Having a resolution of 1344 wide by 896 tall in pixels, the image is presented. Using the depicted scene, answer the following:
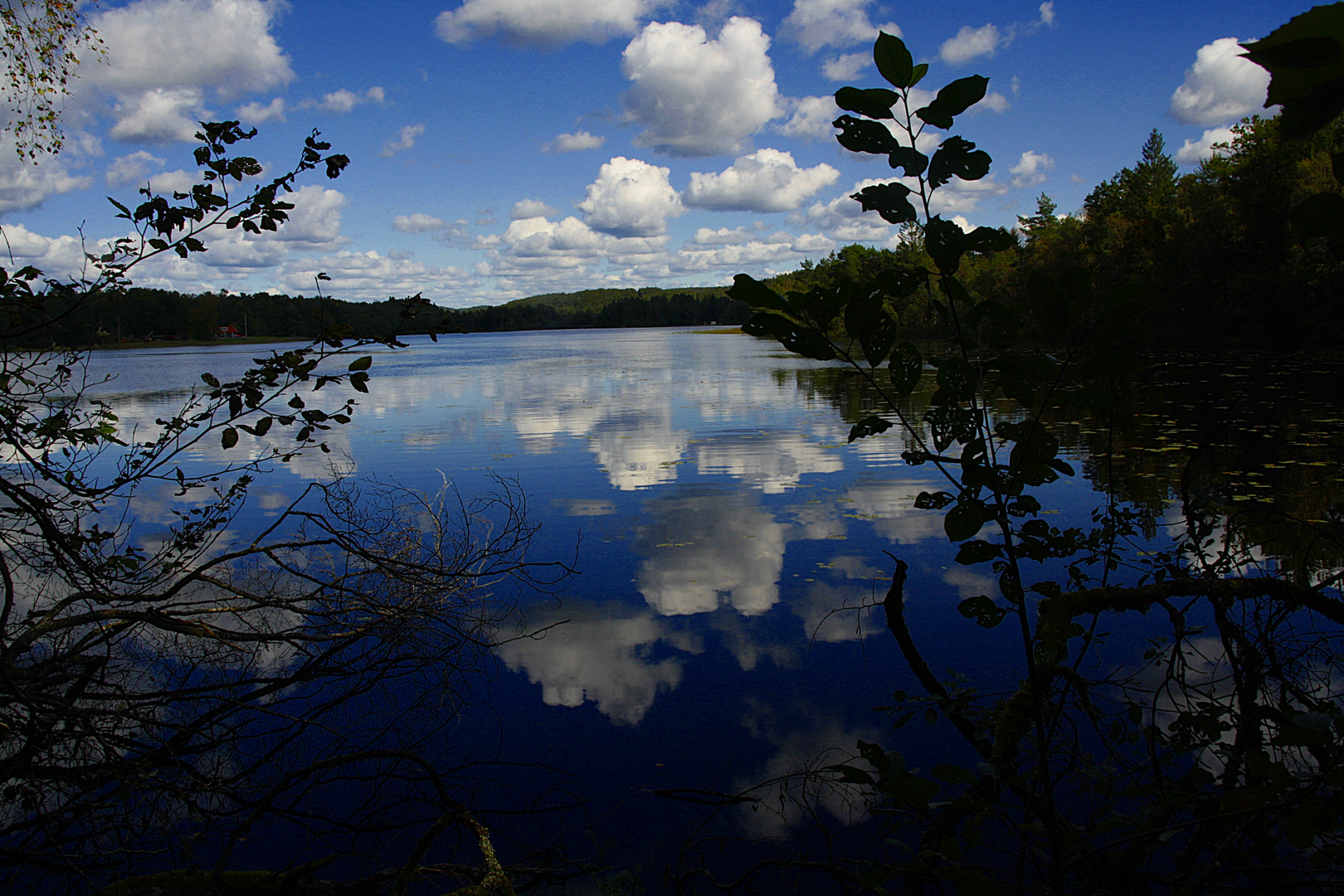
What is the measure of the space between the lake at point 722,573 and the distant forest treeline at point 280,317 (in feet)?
9.10

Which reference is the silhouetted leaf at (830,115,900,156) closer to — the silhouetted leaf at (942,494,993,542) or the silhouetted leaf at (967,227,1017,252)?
the silhouetted leaf at (967,227,1017,252)

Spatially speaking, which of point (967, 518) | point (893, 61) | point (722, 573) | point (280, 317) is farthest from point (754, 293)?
point (280, 317)

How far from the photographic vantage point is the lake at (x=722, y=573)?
479 cm

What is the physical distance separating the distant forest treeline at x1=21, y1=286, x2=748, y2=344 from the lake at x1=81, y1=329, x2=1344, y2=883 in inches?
109

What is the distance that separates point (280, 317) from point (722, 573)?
11496 cm

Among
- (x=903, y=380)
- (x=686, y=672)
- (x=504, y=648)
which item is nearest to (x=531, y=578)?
(x=504, y=648)

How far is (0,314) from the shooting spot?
3.26m

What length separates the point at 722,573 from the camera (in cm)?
811

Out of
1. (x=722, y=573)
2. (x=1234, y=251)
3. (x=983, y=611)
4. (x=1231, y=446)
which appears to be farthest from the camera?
(x=1234, y=251)

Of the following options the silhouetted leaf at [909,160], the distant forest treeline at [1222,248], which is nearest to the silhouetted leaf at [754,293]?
the silhouetted leaf at [909,160]

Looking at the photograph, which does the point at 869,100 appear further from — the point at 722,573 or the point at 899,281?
the point at 722,573

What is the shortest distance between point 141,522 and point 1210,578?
12.2 metres

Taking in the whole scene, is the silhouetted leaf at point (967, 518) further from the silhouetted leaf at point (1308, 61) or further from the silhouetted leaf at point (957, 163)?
the silhouetted leaf at point (1308, 61)

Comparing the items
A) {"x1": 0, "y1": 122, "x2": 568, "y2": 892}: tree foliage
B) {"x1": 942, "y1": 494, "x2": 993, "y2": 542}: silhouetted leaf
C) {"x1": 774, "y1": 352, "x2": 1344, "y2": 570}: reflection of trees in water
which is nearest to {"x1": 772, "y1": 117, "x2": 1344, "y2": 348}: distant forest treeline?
{"x1": 774, "y1": 352, "x2": 1344, "y2": 570}: reflection of trees in water
